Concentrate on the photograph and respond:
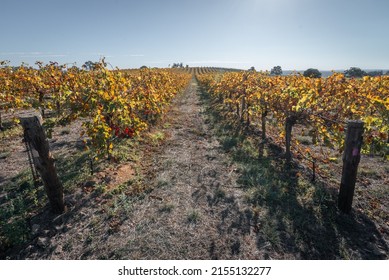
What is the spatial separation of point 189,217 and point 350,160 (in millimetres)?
3486

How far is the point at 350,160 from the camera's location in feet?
15.6

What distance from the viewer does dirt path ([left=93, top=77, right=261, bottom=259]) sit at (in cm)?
407

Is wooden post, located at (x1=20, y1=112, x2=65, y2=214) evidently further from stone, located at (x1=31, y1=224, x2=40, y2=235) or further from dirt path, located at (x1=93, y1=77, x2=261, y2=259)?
dirt path, located at (x1=93, y1=77, x2=261, y2=259)

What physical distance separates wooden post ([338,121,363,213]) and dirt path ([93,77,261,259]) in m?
2.09

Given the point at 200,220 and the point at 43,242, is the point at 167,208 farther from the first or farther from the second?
the point at 43,242

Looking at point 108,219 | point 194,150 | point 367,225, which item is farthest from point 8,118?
point 367,225

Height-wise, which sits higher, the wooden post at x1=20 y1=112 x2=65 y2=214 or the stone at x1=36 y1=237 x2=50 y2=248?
the wooden post at x1=20 y1=112 x2=65 y2=214

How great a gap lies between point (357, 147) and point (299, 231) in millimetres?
2015

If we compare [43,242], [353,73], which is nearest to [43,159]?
[43,242]

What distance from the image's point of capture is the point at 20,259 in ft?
12.5

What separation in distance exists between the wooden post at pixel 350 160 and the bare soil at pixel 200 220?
0.96 feet

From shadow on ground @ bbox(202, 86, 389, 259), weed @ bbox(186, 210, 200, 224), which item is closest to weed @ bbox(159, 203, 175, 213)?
weed @ bbox(186, 210, 200, 224)

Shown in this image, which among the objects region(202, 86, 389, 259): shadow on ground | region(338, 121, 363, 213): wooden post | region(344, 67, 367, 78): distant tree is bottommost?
region(202, 86, 389, 259): shadow on ground

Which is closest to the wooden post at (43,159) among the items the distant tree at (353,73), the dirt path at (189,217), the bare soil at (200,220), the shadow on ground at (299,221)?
the bare soil at (200,220)
